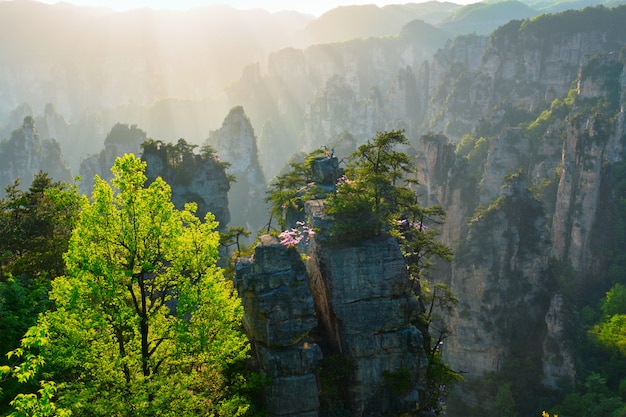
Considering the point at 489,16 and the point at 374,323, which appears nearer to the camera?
the point at 374,323

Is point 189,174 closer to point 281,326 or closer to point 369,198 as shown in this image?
point 369,198

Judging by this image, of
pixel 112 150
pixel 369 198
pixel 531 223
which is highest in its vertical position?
pixel 112 150

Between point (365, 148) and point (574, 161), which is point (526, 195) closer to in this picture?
point (574, 161)

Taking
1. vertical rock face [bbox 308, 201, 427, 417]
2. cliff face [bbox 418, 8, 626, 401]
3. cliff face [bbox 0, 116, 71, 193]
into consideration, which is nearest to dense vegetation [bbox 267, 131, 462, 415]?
vertical rock face [bbox 308, 201, 427, 417]

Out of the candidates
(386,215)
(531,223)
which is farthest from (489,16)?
(386,215)

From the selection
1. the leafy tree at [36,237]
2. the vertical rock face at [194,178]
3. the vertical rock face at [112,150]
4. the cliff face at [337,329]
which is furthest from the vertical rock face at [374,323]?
the vertical rock face at [112,150]

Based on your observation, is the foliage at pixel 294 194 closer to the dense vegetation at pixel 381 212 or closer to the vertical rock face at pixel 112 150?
the dense vegetation at pixel 381 212

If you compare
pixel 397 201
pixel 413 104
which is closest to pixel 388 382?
pixel 397 201
